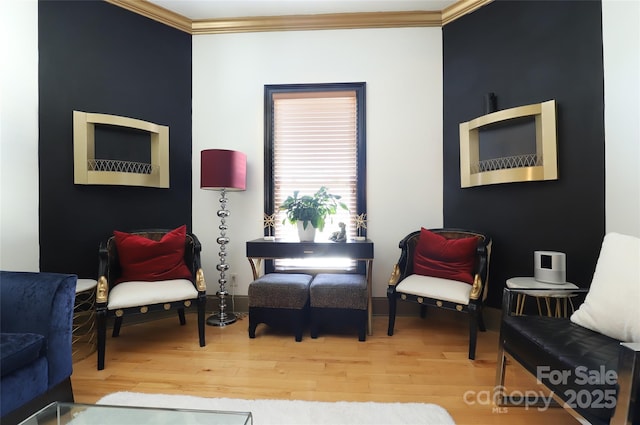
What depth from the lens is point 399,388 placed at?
6.32 feet

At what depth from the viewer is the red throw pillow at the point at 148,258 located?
2.59m

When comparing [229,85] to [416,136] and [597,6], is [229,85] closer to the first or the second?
[416,136]

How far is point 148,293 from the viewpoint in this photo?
92.5 inches

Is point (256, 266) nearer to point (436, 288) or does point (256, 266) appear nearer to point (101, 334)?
point (101, 334)

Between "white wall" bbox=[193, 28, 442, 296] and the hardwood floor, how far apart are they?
0.81 meters

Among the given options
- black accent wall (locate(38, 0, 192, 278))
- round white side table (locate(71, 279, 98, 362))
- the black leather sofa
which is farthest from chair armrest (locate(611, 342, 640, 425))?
black accent wall (locate(38, 0, 192, 278))

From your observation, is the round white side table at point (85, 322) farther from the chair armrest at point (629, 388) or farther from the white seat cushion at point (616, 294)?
the white seat cushion at point (616, 294)

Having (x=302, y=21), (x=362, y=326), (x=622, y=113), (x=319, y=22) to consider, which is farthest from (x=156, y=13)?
(x=622, y=113)

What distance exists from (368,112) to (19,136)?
3.11 metres

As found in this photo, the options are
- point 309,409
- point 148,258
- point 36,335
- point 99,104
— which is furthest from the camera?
point 99,104

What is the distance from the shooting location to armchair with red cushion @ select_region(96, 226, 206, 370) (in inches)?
89.7

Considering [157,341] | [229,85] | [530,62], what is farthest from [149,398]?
[530,62]

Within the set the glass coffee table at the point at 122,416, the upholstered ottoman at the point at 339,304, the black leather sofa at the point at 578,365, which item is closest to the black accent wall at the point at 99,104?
the upholstered ottoman at the point at 339,304

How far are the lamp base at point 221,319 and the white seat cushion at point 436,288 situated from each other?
1.70 meters
